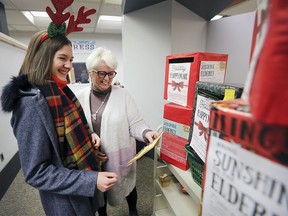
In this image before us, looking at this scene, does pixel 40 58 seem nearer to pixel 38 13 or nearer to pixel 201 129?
pixel 201 129

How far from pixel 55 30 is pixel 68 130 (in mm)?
445

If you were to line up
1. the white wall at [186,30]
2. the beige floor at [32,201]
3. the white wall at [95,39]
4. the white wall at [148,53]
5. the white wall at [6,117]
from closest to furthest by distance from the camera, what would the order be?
1. the beige floor at [32,201]
2. the white wall at [186,30]
3. the white wall at [148,53]
4. the white wall at [6,117]
5. the white wall at [95,39]

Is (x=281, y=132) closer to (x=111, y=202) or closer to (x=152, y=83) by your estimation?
(x=111, y=202)

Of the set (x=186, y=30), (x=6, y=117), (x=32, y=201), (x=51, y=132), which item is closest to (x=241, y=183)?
(x=51, y=132)

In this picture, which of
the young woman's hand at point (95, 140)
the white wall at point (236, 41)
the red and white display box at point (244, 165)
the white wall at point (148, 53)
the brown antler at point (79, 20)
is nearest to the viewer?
the red and white display box at point (244, 165)

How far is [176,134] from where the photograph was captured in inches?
32.7

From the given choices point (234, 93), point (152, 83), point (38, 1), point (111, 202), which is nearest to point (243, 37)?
point (152, 83)

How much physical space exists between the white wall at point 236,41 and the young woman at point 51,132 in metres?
1.34

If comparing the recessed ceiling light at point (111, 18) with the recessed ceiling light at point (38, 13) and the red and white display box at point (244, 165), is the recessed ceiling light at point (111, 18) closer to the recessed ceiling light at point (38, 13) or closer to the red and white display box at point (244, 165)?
the recessed ceiling light at point (38, 13)

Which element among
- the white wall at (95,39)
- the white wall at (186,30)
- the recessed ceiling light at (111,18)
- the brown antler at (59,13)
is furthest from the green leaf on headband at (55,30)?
the white wall at (95,39)

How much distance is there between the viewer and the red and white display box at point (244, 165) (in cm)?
25

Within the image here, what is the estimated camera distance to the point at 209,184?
1.22 ft

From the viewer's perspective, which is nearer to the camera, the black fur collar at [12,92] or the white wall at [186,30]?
the black fur collar at [12,92]

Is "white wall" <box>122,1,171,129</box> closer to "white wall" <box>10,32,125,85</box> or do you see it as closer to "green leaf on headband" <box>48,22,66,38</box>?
"green leaf on headband" <box>48,22,66,38</box>
